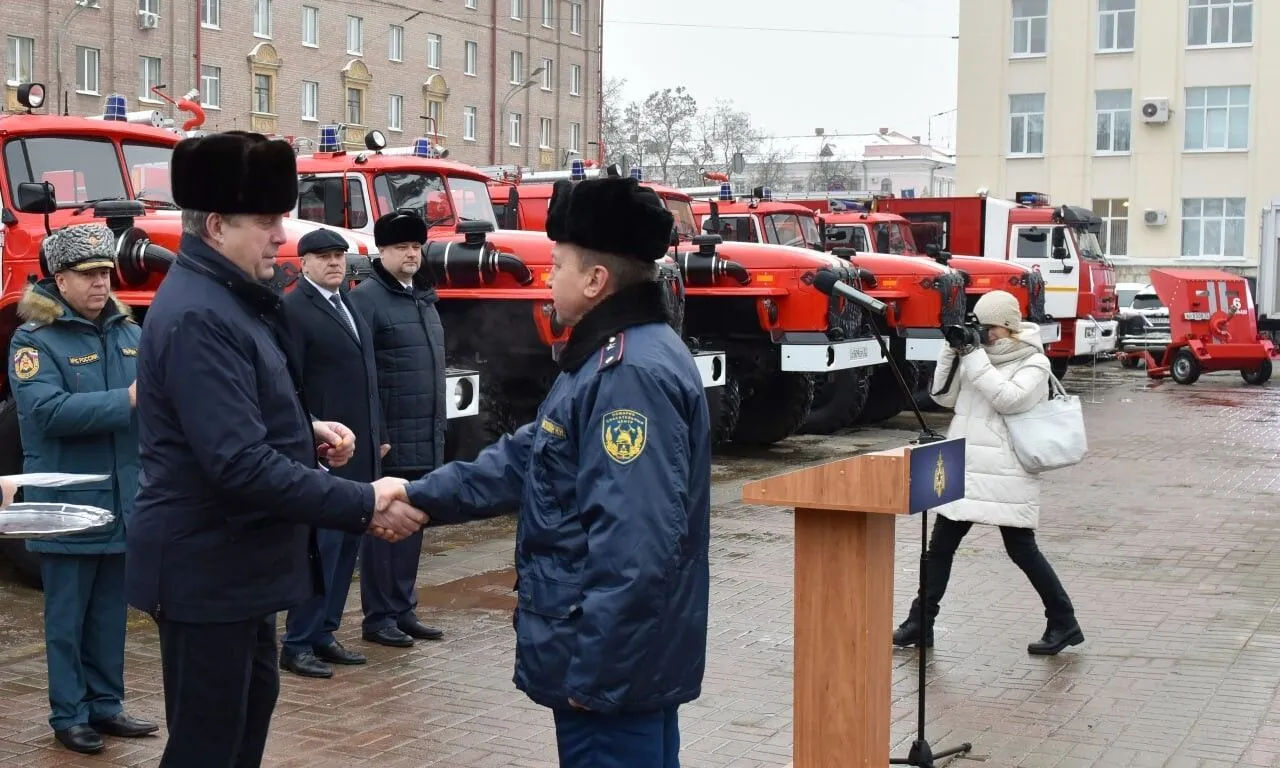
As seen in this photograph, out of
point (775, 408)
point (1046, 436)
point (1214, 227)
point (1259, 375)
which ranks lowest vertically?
point (1259, 375)

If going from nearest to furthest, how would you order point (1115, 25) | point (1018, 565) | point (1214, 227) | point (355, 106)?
point (1018, 565)
point (1214, 227)
point (1115, 25)
point (355, 106)

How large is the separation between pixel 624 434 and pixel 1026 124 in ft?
145

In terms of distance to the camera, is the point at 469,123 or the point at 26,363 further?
the point at 469,123

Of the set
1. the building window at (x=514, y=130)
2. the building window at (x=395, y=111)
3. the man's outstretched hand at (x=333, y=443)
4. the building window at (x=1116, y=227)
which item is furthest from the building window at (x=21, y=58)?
the man's outstretched hand at (x=333, y=443)

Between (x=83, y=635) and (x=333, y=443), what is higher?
(x=333, y=443)

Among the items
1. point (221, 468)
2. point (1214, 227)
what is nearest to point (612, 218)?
point (221, 468)

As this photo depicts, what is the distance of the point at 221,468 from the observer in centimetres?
331

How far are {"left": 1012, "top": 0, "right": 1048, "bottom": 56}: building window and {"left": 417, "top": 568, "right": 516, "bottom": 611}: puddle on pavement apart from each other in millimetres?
39597

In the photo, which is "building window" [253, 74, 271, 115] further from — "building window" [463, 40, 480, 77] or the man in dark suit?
the man in dark suit

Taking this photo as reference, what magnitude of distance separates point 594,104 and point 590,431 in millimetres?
61134

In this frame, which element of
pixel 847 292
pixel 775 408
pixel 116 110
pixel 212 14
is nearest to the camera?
pixel 847 292

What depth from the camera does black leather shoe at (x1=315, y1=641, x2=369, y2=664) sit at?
6.51m

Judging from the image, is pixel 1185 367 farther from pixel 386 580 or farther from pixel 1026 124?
pixel 1026 124

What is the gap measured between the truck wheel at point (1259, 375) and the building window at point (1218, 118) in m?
20.5
